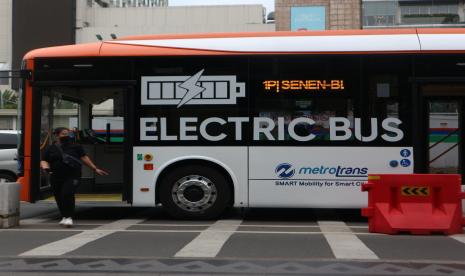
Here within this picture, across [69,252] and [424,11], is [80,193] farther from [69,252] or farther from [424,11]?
[424,11]

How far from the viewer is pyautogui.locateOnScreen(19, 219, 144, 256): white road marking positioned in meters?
7.21

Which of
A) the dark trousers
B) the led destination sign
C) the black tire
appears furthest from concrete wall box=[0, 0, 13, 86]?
the led destination sign

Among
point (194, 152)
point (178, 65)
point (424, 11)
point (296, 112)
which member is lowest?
point (194, 152)

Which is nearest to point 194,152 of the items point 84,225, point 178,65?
point 178,65

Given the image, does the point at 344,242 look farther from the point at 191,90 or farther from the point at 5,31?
the point at 5,31

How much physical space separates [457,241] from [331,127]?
2759mm

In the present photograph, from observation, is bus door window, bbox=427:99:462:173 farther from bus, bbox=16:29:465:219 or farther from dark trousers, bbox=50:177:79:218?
dark trousers, bbox=50:177:79:218

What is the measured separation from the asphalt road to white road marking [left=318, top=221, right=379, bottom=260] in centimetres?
1

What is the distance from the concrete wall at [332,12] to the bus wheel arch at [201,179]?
137ft

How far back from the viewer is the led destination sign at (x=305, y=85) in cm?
981

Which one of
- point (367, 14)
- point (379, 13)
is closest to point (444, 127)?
point (367, 14)

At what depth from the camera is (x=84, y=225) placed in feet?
32.4

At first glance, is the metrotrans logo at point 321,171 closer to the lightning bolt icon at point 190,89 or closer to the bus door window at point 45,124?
the lightning bolt icon at point 190,89

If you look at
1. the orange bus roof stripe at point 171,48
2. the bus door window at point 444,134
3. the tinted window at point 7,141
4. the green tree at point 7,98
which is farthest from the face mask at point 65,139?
the green tree at point 7,98
